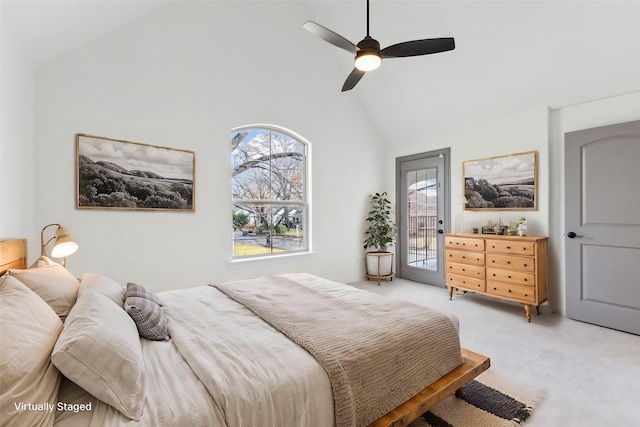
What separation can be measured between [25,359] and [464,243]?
4090 millimetres

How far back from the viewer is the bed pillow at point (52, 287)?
151 cm

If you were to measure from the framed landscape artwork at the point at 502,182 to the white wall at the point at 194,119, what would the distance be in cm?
179

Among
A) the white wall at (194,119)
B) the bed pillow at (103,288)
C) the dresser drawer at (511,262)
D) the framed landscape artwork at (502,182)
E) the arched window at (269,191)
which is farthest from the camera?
the arched window at (269,191)

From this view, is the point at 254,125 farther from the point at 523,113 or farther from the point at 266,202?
the point at 523,113

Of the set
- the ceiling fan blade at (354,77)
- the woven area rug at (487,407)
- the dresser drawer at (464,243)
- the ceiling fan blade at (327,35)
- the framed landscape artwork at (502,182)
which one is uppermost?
the ceiling fan blade at (327,35)

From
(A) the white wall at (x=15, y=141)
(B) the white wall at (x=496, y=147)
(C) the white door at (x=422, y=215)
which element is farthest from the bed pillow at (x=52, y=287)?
(C) the white door at (x=422, y=215)

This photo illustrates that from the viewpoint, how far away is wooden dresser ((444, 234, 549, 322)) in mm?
3303

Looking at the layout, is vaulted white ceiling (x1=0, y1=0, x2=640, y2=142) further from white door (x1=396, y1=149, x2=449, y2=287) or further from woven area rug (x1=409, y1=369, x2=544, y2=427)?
woven area rug (x1=409, y1=369, x2=544, y2=427)

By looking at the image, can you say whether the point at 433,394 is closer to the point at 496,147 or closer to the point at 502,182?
the point at 502,182

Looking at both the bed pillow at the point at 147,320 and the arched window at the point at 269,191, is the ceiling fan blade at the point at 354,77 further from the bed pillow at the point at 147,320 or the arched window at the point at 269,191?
the bed pillow at the point at 147,320

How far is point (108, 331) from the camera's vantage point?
117 cm

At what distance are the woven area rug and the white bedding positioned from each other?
89 cm

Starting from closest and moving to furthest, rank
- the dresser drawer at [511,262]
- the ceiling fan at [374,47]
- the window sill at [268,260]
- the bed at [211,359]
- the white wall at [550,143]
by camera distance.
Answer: the bed at [211,359] → the ceiling fan at [374,47] → the white wall at [550,143] → the dresser drawer at [511,262] → the window sill at [268,260]

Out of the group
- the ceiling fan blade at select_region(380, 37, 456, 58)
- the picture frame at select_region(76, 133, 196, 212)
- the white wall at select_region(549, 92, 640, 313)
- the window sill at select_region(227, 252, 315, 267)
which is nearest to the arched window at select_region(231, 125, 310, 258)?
the window sill at select_region(227, 252, 315, 267)
